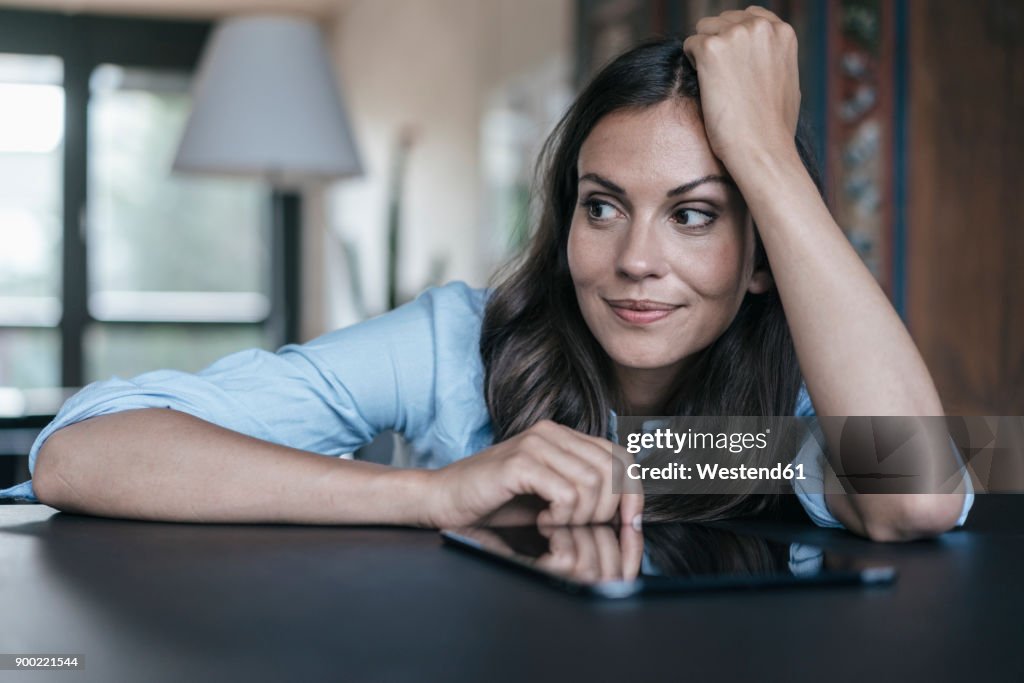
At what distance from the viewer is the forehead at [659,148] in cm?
112

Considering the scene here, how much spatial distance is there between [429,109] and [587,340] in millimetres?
4531

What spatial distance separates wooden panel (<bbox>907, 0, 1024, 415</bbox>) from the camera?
238 cm

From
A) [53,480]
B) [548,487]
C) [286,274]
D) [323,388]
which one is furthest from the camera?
[286,274]

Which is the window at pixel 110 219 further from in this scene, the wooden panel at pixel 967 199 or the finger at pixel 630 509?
the finger at pixel 630 509

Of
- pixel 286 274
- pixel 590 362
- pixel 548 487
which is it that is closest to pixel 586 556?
pixel 548 487

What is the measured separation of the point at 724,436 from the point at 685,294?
0.54 ft

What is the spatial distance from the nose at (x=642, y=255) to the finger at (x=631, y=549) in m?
0.32

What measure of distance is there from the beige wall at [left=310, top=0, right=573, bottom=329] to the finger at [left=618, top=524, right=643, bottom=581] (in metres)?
3.31

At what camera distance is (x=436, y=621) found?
56 cm

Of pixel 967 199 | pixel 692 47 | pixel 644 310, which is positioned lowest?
pixel 644 310

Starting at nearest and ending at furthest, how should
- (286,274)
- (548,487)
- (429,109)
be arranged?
(548,487)
(429,109)
(286,274)

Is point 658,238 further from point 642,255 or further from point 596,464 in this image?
point 596,464

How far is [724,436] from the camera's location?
3.95ft

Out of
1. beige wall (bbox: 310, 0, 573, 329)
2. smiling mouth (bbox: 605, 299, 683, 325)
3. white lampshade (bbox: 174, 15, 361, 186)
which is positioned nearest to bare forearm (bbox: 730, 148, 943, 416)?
smiling mouth (bbox: 605, 299, 683, 325)
